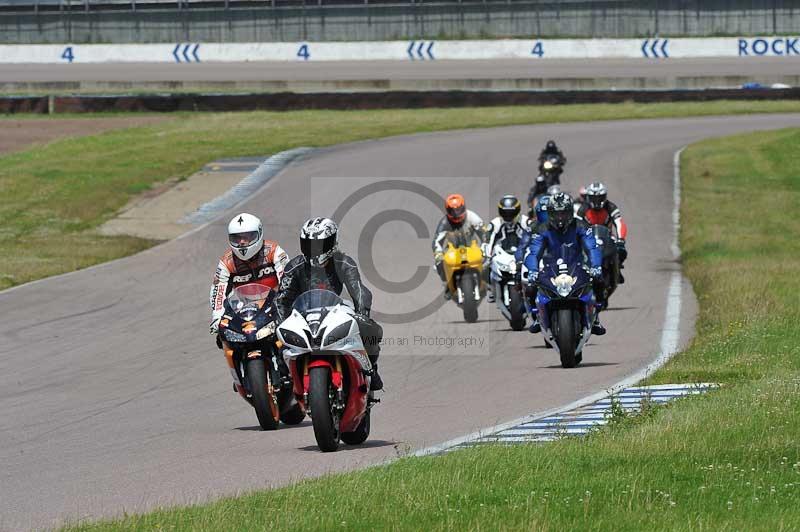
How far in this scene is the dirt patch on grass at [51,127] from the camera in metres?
44.2

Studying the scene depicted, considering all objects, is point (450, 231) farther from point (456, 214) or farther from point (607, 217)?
point (607, 217)

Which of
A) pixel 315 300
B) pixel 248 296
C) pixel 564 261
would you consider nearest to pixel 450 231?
pixel 564 261

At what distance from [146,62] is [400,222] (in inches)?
1248

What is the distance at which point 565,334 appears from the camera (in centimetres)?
1449

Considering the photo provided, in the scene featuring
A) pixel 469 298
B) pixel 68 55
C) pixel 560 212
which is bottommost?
pixel 469 298

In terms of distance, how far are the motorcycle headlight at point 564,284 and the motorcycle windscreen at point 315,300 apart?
4739 millimetres

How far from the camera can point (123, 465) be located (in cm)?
994

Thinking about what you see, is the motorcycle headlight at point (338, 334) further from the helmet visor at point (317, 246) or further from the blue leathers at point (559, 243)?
the blue leathers at point (559, 243)

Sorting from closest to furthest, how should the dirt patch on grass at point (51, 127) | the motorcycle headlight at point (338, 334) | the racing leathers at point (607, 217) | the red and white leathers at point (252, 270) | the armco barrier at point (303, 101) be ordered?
the motorcycle headlight at point (338, 334) → the red and white leathers at point (252, 270) → the racing leathers at point (607, 217) → the dirt patch on grass at point (51, 127) → the armco barrier at point (303, 101)

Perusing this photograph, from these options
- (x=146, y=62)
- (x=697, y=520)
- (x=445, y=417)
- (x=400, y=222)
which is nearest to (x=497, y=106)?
(x=146, y=62)

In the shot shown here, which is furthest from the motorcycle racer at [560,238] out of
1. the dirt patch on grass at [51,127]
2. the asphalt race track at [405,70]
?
the asphalt race track at [405,70]

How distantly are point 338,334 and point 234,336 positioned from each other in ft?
5.34

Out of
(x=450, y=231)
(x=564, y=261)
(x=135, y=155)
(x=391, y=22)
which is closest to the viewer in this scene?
(x=564, y=261)

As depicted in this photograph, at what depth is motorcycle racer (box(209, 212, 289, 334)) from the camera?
470 inches
